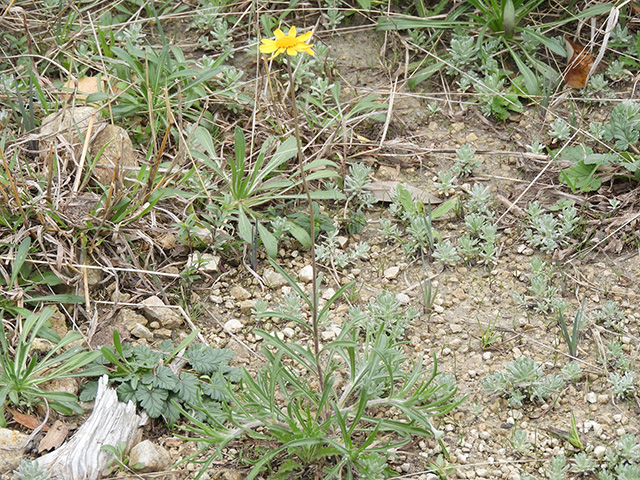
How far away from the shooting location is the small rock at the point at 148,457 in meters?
2.56

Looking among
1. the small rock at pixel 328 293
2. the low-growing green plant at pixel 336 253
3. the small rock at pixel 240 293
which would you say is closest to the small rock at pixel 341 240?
the low-growing green plant at pixel 336 253

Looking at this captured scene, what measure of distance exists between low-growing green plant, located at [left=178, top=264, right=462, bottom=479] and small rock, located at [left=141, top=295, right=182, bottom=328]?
0.55 metres

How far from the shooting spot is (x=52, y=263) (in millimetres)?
3088

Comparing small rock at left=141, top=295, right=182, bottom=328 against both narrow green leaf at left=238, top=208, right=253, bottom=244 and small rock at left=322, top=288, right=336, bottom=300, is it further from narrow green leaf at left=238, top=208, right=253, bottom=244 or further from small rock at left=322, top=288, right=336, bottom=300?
small rock at left=322, top=288, right=336, bottom=300

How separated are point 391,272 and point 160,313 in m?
1.06

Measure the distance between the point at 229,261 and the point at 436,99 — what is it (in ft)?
4.90

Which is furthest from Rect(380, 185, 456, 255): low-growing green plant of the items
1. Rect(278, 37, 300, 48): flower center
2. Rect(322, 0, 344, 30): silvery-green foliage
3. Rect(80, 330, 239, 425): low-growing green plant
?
Rect(278, 37, 300, 48): flower center

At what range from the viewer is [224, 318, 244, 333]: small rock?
3.15m

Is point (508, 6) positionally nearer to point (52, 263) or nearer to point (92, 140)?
point (92, 140)

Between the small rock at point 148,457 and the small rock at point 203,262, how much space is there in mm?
885

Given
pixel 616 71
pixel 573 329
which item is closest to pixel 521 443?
pixel 573 329

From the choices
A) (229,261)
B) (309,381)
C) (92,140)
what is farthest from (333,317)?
(92,140)

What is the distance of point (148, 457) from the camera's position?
101 inches

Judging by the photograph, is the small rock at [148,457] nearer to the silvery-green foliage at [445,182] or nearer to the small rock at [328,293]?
the small rock at [328,293]
